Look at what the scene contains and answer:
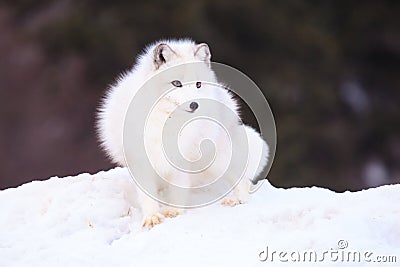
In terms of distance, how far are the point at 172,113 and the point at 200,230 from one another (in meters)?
0.50

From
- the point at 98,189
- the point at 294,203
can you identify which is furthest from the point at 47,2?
the point at 294,203

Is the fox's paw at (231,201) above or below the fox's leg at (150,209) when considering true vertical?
above

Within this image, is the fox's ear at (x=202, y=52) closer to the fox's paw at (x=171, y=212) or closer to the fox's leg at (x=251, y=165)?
the fox's leg at (x=251, y=165)

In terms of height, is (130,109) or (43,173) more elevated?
(43,173)

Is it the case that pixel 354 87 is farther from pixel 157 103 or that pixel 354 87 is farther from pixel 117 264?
pixel 117 264

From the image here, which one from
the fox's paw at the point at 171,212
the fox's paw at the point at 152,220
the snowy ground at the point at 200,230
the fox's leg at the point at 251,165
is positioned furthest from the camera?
the fox's leg at the point at 251,165

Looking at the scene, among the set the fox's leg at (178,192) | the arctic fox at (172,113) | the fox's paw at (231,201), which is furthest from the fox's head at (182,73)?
the fox's paw at (231,201)

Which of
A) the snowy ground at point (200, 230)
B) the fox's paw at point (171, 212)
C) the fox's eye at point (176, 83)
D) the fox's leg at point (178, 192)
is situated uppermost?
the fox's eye at point (176, 83)

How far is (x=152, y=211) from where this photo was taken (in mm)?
3047

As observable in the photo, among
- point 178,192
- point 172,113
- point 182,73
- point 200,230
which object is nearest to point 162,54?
point 182,73

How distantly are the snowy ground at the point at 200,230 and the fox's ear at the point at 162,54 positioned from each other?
565 mm

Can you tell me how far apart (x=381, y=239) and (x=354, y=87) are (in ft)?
21.5

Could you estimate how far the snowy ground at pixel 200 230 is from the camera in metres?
2.51

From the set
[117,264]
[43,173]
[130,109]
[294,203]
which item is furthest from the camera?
[43,173]
